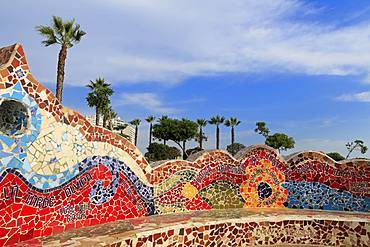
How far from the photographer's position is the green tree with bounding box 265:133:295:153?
40062 mm

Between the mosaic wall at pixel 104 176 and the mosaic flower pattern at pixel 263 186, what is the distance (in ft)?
0.07

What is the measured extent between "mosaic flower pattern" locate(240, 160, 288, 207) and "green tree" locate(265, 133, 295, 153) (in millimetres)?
32781

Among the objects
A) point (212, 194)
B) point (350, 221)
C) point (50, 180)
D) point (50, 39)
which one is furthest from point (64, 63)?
point (350, 221)

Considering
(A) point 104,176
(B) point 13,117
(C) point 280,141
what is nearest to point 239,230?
(A) point 104,176

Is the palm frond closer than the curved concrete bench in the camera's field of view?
No

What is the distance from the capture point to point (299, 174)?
7.98m

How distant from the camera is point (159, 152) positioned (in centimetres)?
3697

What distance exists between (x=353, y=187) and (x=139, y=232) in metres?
5.35

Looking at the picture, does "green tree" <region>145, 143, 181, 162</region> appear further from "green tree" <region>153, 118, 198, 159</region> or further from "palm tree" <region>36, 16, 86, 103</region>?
"palm tree" <region>36, 16, 86, 103</region>

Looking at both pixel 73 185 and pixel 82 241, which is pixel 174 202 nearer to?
pixel 73 185

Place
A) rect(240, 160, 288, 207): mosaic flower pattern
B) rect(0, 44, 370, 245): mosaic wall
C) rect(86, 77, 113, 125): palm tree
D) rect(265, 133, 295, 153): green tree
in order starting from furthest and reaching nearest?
rect(265, 133, 295, 153): green tree, rect(86, 77, 113, 125): palm tree, rect(240, 160, 288, 207): mosaic flower pattern, rect(0, 44, 370, 245): mosaic wall

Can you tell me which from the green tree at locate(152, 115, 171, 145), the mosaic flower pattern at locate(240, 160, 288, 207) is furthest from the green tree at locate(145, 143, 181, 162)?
the mosaic flower pattern at locate(240, 160, 288, 207)

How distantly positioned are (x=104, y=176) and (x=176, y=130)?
104 feet

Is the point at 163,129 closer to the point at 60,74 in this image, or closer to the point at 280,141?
the point at 280,141
